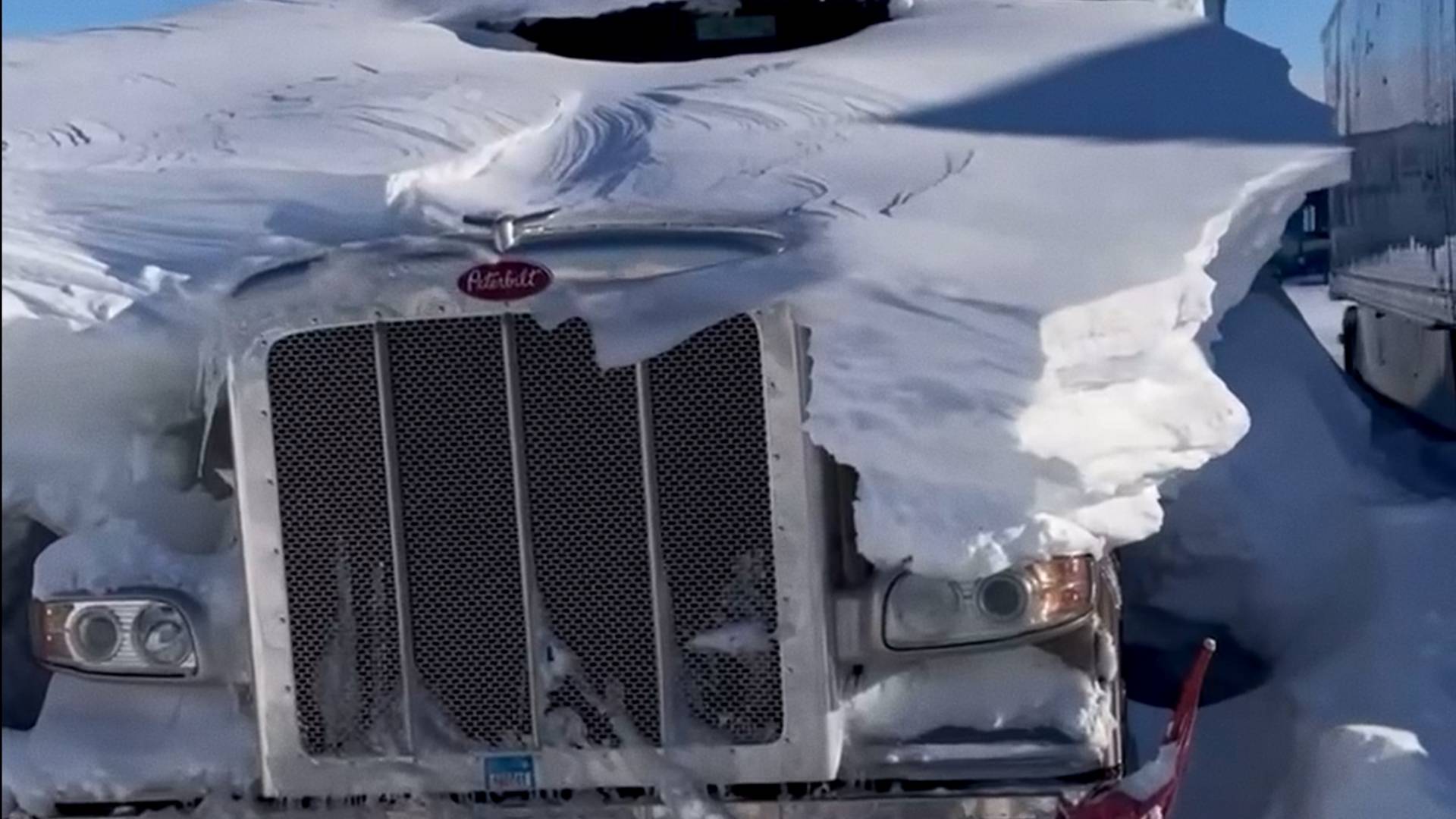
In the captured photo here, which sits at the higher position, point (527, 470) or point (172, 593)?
point (527, 470)

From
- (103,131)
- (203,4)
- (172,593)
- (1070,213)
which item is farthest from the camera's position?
(203,4)

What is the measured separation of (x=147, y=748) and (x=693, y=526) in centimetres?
108

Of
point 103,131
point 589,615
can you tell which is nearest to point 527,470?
point 589,615

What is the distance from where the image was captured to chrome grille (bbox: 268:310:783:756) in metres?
3.05

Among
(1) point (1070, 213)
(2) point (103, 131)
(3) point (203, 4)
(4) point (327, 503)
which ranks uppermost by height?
(3) point (203, 4)

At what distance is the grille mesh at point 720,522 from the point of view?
303 centimetres

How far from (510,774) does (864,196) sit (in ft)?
4.29

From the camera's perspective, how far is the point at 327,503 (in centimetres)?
313

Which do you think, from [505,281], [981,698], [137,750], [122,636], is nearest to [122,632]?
[122,636]

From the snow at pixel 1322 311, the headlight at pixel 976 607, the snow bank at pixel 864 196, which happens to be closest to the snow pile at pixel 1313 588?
the snow bank at pixel 864 196

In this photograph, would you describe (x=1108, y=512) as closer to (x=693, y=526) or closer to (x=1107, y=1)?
(x=693, y=526)

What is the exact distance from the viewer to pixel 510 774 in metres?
3.13

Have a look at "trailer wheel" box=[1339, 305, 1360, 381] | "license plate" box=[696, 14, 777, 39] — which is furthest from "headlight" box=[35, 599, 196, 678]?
"trailer wheel" box=[1339, 305, 1360, 381]

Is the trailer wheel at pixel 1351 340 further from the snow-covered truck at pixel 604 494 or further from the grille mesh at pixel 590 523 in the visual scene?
the grille mesh at pixel 590 523
